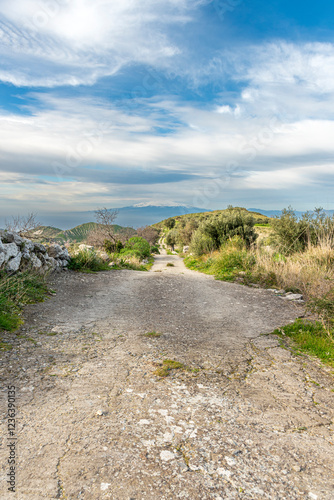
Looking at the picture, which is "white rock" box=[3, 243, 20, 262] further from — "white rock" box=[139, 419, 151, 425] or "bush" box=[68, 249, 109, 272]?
"white rock" box=[139, 419, 151, 425]

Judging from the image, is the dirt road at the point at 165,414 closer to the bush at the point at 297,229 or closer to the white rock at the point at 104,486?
the white rock at the point at 104,486

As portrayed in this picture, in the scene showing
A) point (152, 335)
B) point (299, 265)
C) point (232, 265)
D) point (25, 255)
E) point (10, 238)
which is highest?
point (10, 238)

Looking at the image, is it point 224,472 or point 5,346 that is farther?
point 5,346

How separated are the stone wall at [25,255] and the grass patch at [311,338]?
19.9ft

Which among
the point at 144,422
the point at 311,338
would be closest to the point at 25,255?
the point at 144,422

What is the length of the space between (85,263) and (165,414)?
31.4 ft

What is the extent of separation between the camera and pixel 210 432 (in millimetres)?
2320

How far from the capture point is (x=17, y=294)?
5832 mm

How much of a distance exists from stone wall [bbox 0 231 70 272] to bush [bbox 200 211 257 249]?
9884 mm

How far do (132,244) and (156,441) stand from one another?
22438mm

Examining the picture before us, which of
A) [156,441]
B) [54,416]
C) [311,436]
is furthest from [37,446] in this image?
[311,436]

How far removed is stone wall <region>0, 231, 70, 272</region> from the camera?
22.7 feet

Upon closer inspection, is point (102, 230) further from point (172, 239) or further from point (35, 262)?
point (172, 239)

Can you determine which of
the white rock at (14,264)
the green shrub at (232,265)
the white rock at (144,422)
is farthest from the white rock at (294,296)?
the white rock at (14,264)
